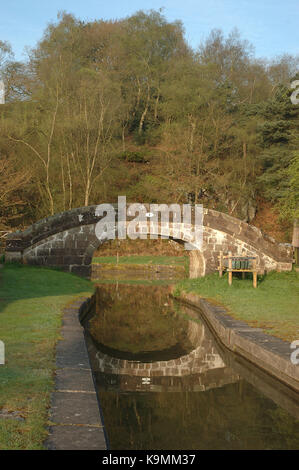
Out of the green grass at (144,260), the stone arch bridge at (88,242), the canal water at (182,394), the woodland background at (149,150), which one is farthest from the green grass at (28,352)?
the green grass at (144,260)

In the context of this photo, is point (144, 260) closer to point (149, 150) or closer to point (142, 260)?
→ point (142, 260)

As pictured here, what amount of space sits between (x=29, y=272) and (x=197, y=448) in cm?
1238

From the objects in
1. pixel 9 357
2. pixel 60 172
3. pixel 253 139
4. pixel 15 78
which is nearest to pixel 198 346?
pixel 9 357

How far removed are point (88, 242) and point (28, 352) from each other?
11630 millimetres

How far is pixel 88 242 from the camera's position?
59.6 feet

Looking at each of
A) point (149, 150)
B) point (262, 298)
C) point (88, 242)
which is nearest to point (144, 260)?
point (88, 242)

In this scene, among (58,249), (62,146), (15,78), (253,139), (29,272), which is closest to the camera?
(29,272)

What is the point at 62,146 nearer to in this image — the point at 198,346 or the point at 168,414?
the point at 198,346

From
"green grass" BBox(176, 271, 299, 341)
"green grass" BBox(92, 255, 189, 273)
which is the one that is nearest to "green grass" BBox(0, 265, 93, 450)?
"green grass" BBox(176, 271, 299, 341)

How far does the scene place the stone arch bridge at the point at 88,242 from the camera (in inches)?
703

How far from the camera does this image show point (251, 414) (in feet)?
19.5

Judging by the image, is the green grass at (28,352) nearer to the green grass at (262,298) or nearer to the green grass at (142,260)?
the green grass at (262,298)

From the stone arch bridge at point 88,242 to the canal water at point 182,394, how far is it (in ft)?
21.9

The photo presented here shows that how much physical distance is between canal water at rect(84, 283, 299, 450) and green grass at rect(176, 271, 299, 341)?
926mm
